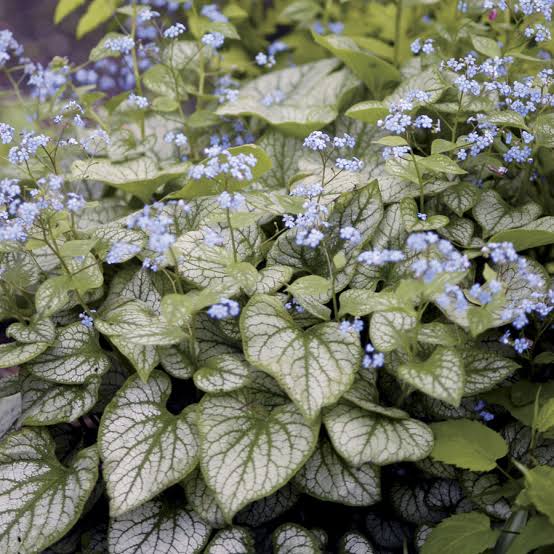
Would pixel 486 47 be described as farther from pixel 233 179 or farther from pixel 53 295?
pixel 53 295

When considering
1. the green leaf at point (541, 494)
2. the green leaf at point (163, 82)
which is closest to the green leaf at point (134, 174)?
the green leaf at point (163, 82)

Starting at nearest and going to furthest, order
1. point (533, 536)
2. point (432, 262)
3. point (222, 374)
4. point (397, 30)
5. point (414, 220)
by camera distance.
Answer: point (432, 262), point (533, 536), point (222, 374), point (414, 220), point (397, 30)

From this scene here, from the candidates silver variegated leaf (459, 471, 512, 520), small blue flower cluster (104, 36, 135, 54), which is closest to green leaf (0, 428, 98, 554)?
silver variegated leaf (459, 471, 512, 520)

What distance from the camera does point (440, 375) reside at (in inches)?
64.8

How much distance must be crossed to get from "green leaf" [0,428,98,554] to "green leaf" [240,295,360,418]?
1.98 ft

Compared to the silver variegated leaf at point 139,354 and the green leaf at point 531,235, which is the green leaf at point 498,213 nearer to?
the green leaf at point 531,235

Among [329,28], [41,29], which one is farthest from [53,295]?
[41,29]

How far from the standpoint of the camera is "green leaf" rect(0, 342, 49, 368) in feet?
6.24

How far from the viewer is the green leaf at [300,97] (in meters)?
2.62

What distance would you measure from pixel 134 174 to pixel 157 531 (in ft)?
4.20

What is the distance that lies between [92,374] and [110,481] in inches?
14.0

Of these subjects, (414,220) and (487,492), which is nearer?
(487,492)

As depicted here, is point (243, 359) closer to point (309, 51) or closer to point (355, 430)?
point (355, 430)

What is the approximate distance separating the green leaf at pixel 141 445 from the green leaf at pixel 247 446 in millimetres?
81
